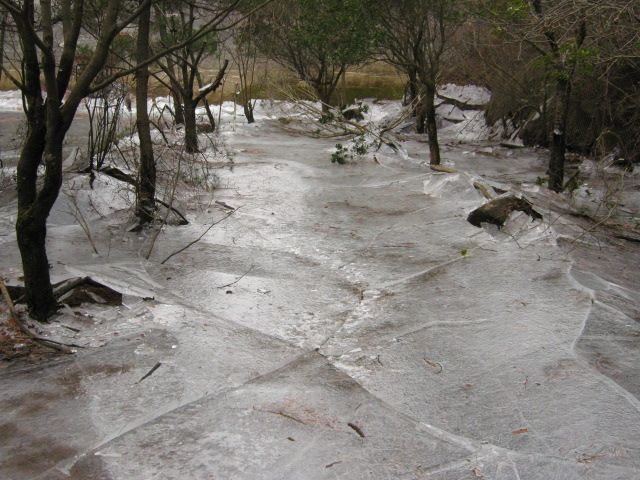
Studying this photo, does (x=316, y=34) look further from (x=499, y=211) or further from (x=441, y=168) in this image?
(x=499, y=211)

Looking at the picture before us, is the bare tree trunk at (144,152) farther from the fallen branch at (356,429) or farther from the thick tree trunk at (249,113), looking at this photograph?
the thick tree trunk at (249,113)

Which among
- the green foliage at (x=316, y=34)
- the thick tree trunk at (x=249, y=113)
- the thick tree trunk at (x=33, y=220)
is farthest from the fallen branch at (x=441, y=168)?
the thick tree trunk at (x=249, y=113)

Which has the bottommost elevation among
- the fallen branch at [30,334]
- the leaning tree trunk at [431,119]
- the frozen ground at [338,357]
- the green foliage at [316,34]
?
the frozen ground at [338,357]

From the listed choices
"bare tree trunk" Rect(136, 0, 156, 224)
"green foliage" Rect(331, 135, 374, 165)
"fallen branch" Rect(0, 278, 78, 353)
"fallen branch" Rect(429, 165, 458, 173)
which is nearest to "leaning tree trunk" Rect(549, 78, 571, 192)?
"fallen branch" Rect(429, 165, 458, 173)

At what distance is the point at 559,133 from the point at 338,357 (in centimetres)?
710

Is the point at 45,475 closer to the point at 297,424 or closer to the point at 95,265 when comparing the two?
the point at 297,424

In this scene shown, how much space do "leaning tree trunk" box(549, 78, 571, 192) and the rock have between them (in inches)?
118

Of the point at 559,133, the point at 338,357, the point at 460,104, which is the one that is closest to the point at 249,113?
the point at 460,104

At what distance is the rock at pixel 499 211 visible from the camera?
7699 millimetres

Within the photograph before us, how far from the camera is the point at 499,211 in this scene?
25.3 ft

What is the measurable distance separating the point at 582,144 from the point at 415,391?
39.5 feet

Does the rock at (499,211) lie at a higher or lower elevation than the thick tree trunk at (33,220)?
lower

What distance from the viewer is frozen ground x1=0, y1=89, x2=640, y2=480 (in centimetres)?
364

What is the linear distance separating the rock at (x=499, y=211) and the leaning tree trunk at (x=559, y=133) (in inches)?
118
